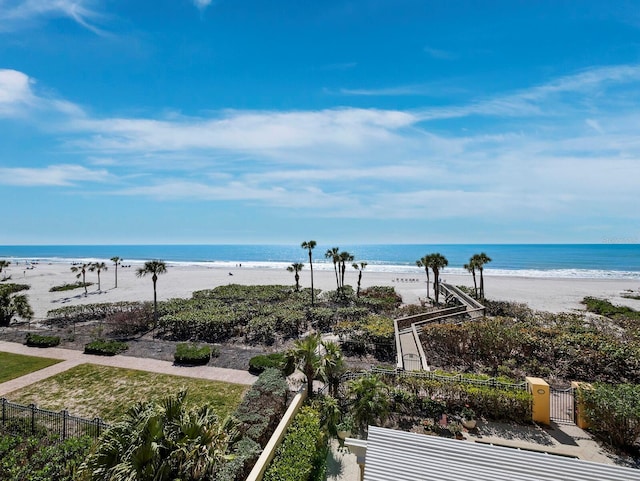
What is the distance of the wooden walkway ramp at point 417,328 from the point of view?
1791cm

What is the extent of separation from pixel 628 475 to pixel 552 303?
3997 centimetres

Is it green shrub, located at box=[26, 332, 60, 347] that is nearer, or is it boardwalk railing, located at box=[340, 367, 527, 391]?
boardwalk railing, located at box=[340, 367, 527, 391]

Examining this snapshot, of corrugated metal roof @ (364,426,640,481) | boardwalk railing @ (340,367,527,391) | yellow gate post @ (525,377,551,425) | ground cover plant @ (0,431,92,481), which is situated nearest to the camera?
corrugated metal roof @ (364,426,640,481)

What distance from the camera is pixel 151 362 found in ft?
67.6

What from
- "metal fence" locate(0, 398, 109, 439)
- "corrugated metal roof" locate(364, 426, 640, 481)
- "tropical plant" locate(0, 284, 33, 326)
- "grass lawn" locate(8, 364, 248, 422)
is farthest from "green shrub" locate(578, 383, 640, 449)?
"tropical plant" locate(0, 284, 33, 326)

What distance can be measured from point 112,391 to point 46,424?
3.57 meters

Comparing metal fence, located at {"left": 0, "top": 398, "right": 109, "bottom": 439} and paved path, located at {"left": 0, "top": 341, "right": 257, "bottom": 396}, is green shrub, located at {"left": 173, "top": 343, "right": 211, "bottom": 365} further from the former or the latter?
metal fence, located at {"left": 0, "top": 398, "right": 109, "bottom": 439}

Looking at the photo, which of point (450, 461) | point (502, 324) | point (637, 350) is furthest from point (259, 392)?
point (637, 350)

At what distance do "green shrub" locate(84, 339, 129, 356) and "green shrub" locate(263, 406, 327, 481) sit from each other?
53.3 feet

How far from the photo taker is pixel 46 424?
42.2 ft

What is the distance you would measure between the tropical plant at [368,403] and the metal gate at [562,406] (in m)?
7.43

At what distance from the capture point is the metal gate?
43.5 feet

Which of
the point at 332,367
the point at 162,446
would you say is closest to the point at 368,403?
the point at 332,367

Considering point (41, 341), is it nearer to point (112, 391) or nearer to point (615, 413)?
point (112, 391)
